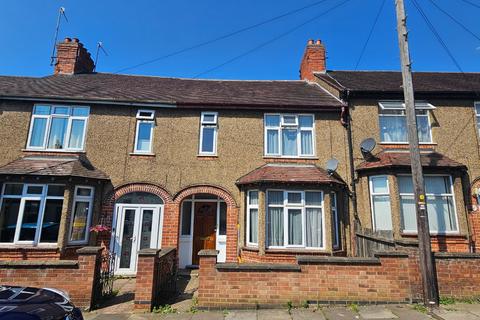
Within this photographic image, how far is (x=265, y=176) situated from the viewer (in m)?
9.14

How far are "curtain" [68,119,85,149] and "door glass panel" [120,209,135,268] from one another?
2984mm

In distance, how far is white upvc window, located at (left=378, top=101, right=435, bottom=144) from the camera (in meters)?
10.2

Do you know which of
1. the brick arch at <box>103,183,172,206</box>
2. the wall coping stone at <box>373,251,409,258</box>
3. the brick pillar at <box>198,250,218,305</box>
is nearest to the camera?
the brick pillar at <box>198,250,218,305</box>

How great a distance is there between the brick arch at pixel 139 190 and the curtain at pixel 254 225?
9.18 feet

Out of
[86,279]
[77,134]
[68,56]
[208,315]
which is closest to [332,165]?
[208,315]

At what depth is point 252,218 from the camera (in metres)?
9.35

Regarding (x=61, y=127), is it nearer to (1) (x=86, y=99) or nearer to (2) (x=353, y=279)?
(1) (x=86, y=99)

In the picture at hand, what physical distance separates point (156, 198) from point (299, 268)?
18.2ft

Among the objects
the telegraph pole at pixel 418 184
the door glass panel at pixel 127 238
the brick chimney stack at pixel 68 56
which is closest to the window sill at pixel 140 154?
the door glass panel at pixel 127 238

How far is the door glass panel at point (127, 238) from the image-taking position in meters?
9.20

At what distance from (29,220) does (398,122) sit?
1270 cm

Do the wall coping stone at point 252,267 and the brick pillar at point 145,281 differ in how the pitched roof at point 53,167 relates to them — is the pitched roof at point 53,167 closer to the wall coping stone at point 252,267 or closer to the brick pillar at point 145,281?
the brick pillar at point 145,281

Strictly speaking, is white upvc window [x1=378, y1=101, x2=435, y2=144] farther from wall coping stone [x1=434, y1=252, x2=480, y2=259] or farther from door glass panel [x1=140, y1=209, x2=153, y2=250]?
door glass panel [x1=140, y1=209, x2=153, y2=250]

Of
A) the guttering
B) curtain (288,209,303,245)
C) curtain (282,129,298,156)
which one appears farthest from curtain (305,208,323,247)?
the guttering
